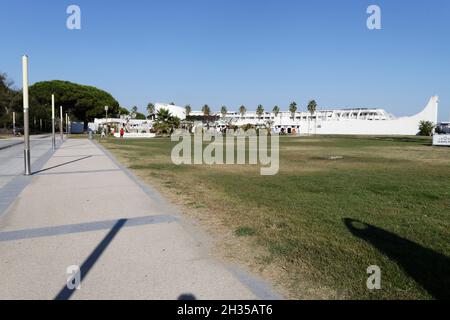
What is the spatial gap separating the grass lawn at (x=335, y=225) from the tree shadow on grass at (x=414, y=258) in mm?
10

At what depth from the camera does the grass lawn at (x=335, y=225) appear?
3947 millimetres

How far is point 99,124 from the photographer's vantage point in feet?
228

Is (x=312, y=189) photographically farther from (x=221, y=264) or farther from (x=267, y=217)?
(x=221, y=264)

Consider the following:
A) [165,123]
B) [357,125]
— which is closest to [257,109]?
[357,125]

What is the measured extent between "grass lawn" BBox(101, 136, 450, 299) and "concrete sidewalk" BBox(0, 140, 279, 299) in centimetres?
59

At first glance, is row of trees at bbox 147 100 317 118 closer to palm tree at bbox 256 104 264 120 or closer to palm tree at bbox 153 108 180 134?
palm tree at bbox 256 104 264 120

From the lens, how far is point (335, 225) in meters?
6.10

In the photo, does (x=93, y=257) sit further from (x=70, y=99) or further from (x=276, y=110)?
(x=276, y=110)

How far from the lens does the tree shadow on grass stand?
12.6 ft

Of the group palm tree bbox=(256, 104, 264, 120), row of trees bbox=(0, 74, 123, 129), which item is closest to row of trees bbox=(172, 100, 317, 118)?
palm tree bbox=(256, 104, 264, 120)

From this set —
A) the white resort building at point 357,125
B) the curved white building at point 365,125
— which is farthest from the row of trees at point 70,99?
the curved white building at point 365,125
